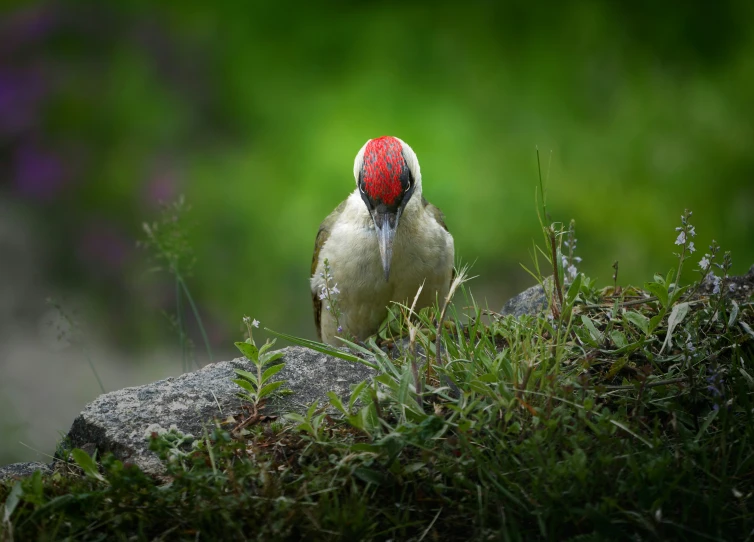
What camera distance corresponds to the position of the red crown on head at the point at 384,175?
11.1ft

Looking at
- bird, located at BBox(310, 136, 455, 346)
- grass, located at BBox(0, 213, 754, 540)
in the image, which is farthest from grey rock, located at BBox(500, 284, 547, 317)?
grass, located at BBox(0, 213, 754, 540)

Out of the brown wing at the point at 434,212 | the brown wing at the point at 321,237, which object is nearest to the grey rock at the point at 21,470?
the brown wing at the point at 321,237

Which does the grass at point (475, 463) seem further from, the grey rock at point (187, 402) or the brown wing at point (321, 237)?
the brown wing at point (321, 237)

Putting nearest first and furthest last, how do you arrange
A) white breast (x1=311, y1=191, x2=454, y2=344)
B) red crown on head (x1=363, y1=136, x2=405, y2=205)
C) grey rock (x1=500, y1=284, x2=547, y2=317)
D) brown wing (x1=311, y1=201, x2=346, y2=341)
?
grey rock (x1=500, y1=284, x2=547, y2=317) < red crown on head (x1=363, y1=136, x2=405, y2=205) < white breast (x1=311, y1=191, x2=454, y2=344) < brown wing (x1=311, y1=201, x2=346, y2=341)

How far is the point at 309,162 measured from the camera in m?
5.65

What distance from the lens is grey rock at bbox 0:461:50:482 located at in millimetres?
2322

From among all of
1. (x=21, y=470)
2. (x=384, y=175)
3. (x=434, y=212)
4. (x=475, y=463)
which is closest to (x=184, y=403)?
(x=21, y=470)

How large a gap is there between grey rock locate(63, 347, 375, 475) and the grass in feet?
0.31

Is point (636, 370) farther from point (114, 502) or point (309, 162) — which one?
point (309, 162)

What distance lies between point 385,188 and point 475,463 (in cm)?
167

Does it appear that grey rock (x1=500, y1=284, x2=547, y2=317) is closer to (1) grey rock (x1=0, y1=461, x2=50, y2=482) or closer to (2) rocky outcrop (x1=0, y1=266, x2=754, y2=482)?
(2) rocky outcrop (x1=0, y1=266, x2=754, y2=482)

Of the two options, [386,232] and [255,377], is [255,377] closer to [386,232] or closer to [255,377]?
[255,377]

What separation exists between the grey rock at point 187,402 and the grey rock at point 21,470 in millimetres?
137

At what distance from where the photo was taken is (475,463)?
189 centimetres
